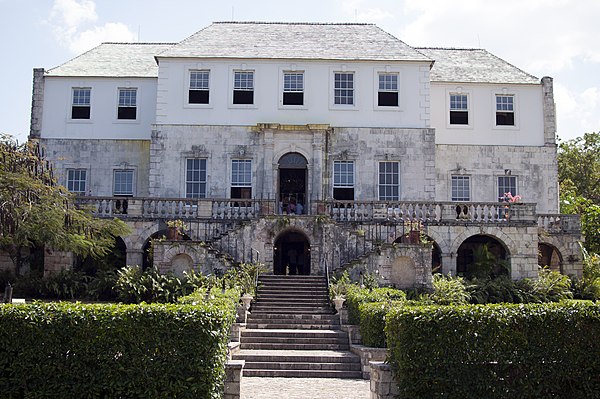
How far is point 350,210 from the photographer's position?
98.8 feet

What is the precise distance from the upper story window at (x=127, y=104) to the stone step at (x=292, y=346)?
57.6 ft

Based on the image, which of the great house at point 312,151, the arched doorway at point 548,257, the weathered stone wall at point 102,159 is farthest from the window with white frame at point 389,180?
Result: the weathered stone wall at point 102,159

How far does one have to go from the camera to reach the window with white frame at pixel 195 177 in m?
33.0

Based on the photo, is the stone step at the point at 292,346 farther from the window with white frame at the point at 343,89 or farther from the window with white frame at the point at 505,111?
the window with white frame at the point at 505,111

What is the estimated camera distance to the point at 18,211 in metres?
22.6

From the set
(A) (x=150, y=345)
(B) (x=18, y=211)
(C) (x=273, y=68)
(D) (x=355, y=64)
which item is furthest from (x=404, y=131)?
(A) (x=150, y=345)

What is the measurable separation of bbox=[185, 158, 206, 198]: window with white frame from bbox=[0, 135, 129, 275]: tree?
18.1 feet

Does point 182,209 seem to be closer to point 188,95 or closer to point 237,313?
point 188,95

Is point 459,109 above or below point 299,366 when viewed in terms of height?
above

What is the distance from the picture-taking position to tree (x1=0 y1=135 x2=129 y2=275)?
22.6 metres

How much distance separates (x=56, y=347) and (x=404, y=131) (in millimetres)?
22325

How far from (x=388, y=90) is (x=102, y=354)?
74.4 ft

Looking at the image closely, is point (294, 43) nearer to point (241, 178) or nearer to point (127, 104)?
point (241, 178)

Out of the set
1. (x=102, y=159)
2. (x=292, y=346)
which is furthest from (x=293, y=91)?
(x=292, y=346)
